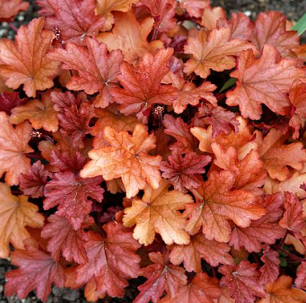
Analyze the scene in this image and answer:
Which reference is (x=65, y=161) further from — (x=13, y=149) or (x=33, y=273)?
(x=33, y=273)

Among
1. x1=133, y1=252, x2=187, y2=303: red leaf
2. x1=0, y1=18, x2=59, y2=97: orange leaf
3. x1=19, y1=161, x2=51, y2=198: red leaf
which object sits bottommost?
x1=133, y1=252, x2=187, y2=303: red leaf

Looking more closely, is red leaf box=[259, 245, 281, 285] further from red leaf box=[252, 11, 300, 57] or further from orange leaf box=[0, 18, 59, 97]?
orange leaf box=[0, 18, 59, 97]

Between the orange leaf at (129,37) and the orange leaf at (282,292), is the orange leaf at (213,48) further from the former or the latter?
the orange leaf at (282,292)

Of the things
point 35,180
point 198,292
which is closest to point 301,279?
point 198,292

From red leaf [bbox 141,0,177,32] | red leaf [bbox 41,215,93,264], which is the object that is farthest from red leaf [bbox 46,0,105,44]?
red leaf [bbox 41,215,93,264]

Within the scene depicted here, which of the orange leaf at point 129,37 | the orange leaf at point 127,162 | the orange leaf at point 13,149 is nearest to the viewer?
the orange leaf at point 127,162

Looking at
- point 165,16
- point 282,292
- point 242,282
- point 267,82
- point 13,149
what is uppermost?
point 165,16

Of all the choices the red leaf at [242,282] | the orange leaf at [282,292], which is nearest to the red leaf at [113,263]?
the red leaf at [242,282]
